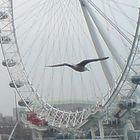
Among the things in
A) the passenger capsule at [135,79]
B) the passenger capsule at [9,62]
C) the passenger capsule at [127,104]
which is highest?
the passenger capsule at [9,62]

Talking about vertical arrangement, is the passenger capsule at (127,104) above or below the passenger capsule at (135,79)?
below

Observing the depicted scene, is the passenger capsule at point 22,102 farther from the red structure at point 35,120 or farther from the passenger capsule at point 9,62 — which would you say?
the passenger capsule at point 9,62

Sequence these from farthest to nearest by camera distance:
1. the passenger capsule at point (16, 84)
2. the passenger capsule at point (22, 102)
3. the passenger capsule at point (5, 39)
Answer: the passenger capsule at point (22, 102) → the passenger capsule at point (16, 84) → the passenger capsule at point (5, 39)

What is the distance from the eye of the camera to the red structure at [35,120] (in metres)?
44.4

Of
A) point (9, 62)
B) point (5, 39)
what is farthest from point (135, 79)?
point (9, 62)

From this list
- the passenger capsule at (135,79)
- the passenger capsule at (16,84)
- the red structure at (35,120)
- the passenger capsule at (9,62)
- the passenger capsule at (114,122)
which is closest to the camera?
the passenger capsule at (135,79)

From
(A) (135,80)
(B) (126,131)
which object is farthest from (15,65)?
(A) (135,80)

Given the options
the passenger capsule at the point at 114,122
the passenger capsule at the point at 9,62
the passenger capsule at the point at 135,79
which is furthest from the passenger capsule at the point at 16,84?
the passenger capsule at the point at 135,79

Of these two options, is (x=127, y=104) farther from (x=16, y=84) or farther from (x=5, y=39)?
(x=16, y=84)

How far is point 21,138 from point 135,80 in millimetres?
33092

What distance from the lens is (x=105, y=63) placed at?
3472 centimetres

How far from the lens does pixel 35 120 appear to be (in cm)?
4553

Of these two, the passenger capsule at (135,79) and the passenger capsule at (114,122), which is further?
the passenger capsule at (114,122)

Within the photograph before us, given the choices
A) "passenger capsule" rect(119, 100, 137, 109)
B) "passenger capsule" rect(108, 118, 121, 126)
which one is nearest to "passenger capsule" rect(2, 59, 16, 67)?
"passenger capsule" rect(108, 118, 121, 126)
